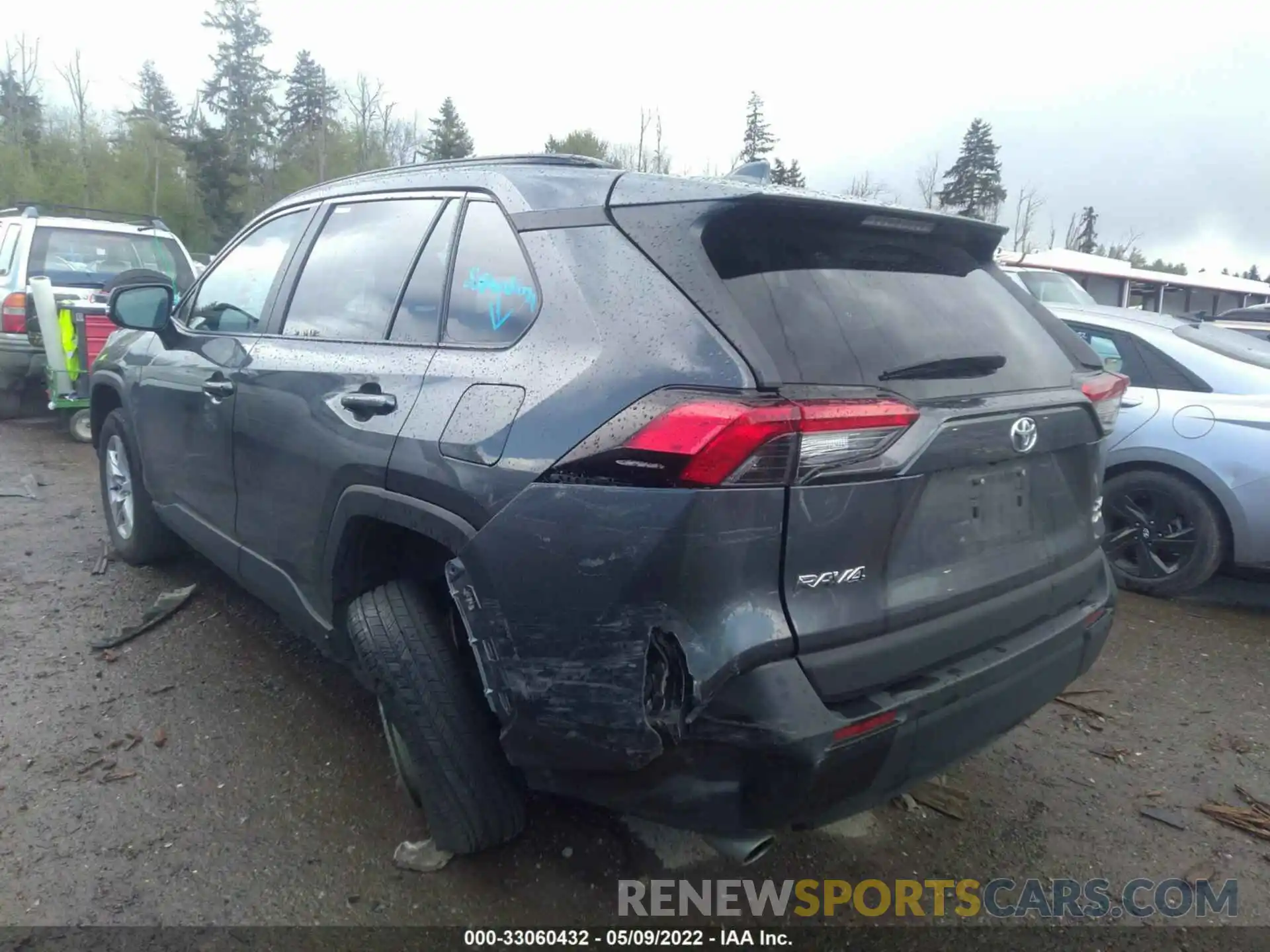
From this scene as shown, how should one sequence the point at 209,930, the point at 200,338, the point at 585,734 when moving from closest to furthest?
the point at 585,734
the point at 209,930
the point at 200,338

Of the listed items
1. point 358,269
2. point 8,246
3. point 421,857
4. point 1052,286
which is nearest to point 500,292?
point 358,269

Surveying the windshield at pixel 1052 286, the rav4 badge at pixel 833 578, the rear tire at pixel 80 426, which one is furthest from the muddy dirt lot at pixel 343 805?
the windshield at pixel 1052 286

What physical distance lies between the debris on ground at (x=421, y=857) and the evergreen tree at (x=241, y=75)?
48109 mm

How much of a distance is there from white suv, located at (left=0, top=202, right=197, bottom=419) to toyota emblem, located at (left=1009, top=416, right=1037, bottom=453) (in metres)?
8.11

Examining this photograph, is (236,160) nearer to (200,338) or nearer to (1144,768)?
(200,338)

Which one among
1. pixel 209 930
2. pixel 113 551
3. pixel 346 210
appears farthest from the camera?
pixel 113 551

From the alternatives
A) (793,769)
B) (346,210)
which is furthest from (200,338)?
(793,769)

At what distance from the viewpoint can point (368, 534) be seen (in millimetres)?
2621

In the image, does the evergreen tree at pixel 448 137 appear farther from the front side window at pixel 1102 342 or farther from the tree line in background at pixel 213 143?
the front side window at pixel 1102 342

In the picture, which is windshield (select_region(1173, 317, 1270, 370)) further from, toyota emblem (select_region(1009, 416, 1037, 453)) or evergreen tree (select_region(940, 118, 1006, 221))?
evergreen tree (select_region(940, 118, 1006, 221))

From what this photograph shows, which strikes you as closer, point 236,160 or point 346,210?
point 346,210

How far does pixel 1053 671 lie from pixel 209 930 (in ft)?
7.48

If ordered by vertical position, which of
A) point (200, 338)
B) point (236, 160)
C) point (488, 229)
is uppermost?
point (236, 160)

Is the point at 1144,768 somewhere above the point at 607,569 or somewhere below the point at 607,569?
below
